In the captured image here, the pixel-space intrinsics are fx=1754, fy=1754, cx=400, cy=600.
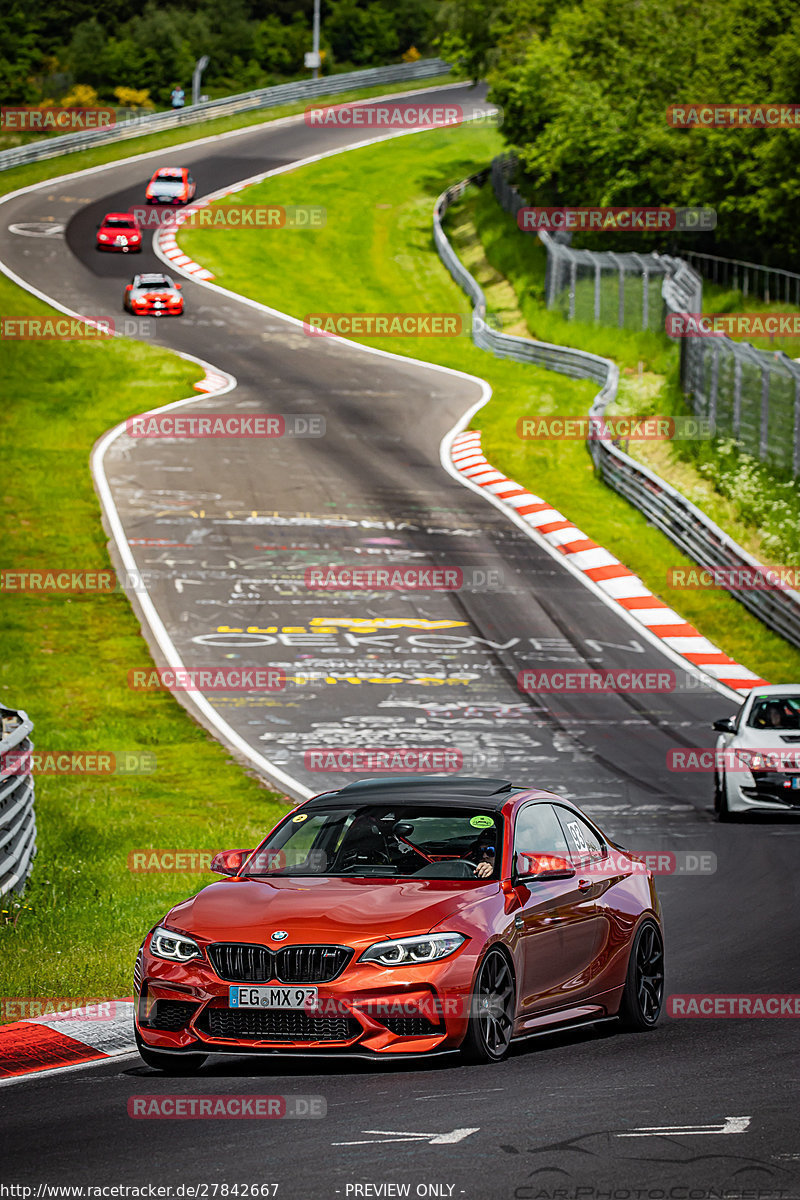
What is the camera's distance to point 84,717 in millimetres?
25078

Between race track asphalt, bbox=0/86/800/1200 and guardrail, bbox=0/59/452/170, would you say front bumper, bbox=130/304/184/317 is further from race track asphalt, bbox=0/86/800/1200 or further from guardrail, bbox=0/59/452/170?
guardrail, bbox=0/59/452/170

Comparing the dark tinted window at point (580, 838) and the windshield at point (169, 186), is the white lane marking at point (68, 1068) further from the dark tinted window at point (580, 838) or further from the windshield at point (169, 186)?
the windshield at point (169, 186)

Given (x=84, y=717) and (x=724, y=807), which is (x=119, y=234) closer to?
(x=84, y=717)

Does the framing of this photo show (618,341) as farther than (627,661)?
Yes

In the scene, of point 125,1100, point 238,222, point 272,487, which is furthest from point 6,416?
point 125,1100

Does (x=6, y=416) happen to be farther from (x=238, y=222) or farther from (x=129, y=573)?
(x=238, y=222)

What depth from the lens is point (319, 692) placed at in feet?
84.7

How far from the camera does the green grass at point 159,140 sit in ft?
260

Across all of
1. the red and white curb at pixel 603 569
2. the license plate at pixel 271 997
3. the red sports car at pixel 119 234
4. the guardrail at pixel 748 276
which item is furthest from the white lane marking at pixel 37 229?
the license plate at pixel 271 997

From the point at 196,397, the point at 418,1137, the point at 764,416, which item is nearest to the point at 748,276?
the point at 196,397

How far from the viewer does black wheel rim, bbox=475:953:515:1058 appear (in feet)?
27.4

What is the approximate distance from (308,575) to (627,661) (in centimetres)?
708

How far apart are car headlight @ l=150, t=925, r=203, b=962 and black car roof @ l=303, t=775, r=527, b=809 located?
133 cm

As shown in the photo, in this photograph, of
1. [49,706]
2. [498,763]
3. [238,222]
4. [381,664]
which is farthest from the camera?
[238,222]
